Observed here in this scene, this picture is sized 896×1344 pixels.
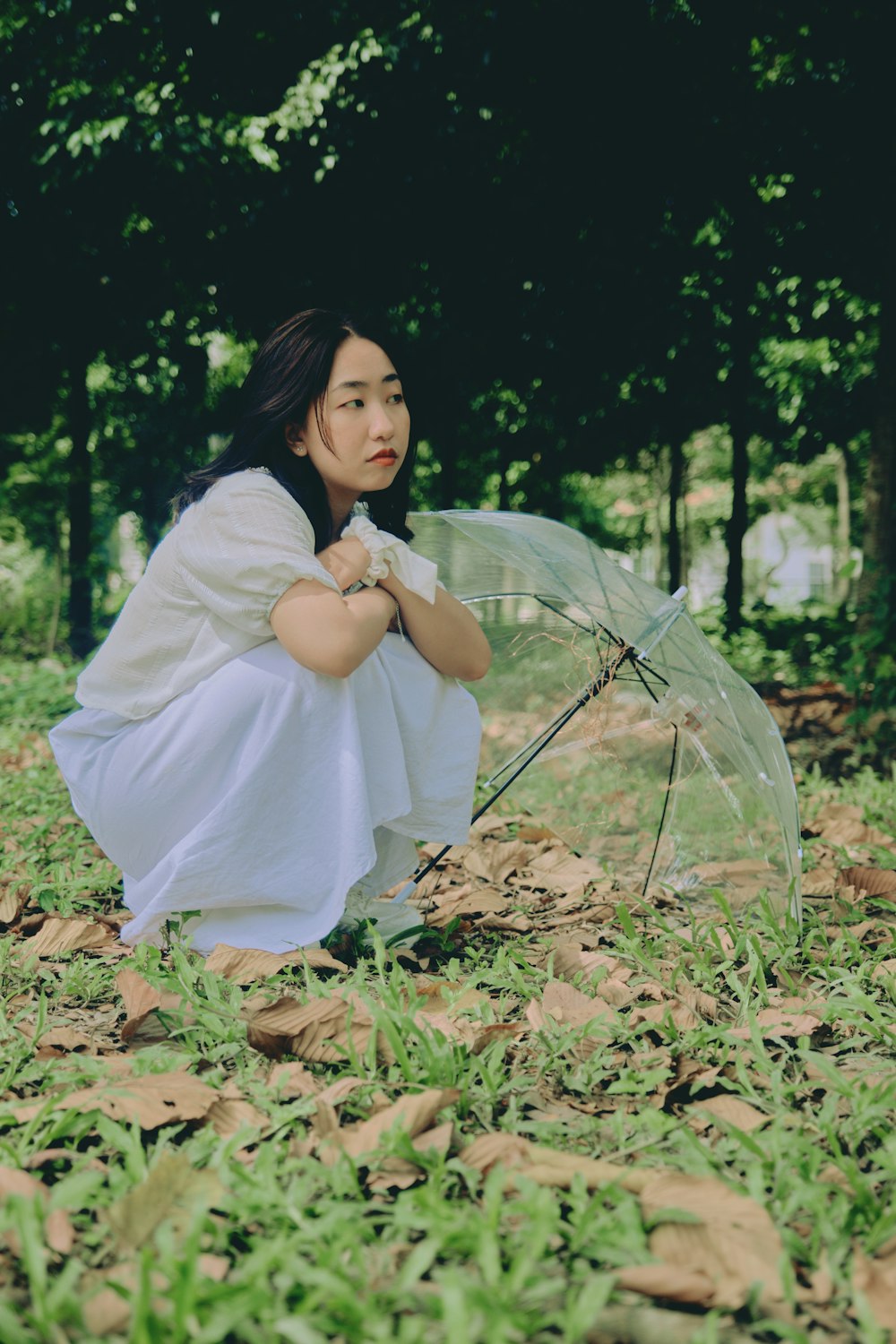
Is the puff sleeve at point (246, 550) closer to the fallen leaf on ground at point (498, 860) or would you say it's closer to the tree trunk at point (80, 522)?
the fallen leaf on ground at point (498, 860)

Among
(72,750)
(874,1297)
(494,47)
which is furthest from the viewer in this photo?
(494,47)

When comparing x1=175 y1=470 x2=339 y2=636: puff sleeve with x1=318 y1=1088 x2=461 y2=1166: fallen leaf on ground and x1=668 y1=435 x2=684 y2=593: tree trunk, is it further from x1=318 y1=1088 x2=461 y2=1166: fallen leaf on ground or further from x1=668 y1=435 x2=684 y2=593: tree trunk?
x1=668 y1=435 x2=684 y2=593: tree trunk

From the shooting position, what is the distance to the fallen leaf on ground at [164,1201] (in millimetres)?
1210

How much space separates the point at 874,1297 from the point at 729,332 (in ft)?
24.7

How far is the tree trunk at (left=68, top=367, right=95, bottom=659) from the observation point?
29.3 ft

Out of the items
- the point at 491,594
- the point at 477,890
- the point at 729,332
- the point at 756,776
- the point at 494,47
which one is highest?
the point at 494,47

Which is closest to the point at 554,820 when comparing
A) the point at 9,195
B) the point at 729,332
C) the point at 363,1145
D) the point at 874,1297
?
the point at 363,1145

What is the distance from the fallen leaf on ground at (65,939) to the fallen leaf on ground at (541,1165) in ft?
3.96

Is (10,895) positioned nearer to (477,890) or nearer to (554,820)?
(477,890)

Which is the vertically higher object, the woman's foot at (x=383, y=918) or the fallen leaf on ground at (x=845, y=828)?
the woman's foot at (x=383, y=918)

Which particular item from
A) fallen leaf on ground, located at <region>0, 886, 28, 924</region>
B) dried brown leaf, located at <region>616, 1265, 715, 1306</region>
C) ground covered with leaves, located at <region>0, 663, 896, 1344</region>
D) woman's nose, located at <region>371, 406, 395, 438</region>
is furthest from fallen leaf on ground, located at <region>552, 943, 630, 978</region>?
fallen leaf on ground, located at <region>0, 886, 28, 924</region>

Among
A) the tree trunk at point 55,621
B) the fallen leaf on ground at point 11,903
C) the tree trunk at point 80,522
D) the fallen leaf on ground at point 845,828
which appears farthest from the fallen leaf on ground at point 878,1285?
the tree trunk at point 55,621

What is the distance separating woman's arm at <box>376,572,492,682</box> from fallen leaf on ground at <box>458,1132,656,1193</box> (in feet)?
4.06

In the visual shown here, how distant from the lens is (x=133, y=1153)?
1.36m
